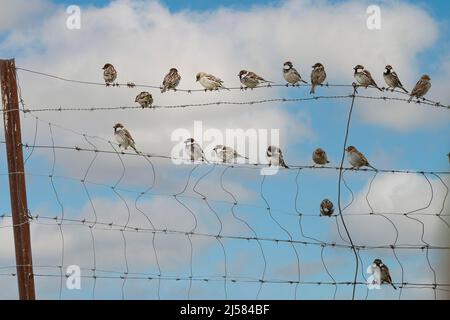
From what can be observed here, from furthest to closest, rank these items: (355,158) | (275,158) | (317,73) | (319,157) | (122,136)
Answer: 1. (317,73)
2. (122,136)
3. (319,157)
4. (355,158)
5. (275,158)

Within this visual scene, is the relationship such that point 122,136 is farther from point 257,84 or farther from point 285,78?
point 285,78

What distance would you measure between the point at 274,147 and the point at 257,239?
204 cm

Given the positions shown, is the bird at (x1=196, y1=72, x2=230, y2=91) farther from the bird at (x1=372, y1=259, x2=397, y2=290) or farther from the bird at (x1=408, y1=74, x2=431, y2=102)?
the bird at (x1=372, y1=259, x2=397, y2=290)

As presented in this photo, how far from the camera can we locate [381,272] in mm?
9133

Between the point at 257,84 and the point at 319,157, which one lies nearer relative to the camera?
the point at 319,157

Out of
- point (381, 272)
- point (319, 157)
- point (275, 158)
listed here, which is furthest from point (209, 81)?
point (381, 272)

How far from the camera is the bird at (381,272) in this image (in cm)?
877

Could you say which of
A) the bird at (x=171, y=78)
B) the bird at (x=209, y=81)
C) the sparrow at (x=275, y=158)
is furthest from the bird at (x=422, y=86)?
the sparrow at (x=275, y=158)

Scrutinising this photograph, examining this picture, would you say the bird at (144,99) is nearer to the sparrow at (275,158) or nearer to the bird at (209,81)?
the bird at (209,81)

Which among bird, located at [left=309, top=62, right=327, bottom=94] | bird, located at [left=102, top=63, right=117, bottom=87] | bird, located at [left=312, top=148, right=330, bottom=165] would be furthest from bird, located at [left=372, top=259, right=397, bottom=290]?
bird, located at [left=102, top=63, right=117, bottom=87]

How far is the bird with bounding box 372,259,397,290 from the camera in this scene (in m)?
8.77

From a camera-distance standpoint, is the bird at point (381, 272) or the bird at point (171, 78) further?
the bird at point (171, 78)
